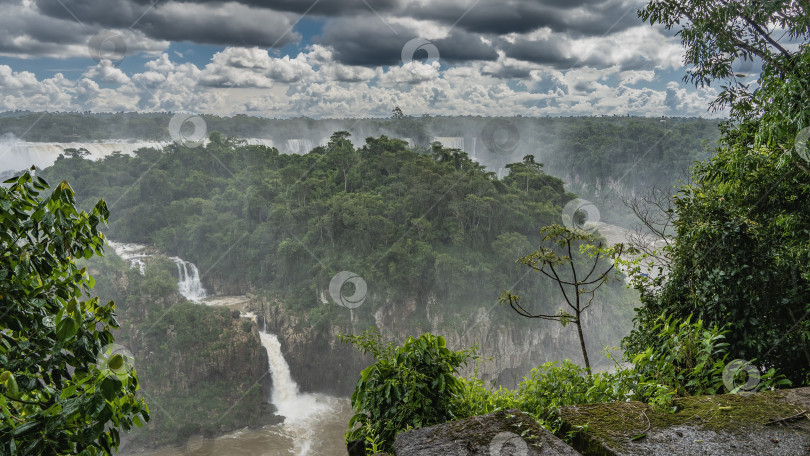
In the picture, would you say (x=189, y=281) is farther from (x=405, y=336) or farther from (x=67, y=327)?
(x=67, y=327)

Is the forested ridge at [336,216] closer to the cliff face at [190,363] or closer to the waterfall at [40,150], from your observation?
the waterfall at [40,150]

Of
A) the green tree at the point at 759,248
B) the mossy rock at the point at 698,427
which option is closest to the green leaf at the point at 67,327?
the mossy rock at the point at 698,427

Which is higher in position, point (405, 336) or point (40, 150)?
point (40, 150)

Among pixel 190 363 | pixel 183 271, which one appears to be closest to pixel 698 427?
pixel 190 363

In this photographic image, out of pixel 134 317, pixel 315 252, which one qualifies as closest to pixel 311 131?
pixel 315 252

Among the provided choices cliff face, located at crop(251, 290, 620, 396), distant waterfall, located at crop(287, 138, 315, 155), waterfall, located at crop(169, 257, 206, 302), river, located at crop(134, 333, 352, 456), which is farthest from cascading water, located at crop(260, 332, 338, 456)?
distant waterfall, located at crop(287, 138, 315, 155)
